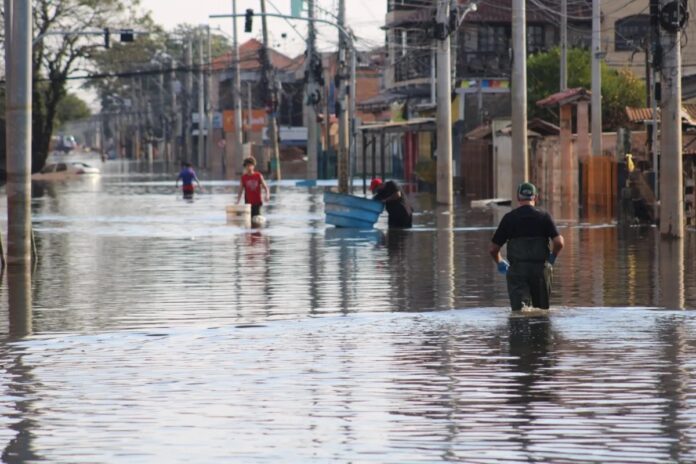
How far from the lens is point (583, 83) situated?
67.8m

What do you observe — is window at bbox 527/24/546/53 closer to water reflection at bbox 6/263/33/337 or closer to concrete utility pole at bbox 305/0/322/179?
concrete utility pole at bbox 305/0/322/179

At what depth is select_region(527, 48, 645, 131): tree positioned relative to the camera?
60.8m

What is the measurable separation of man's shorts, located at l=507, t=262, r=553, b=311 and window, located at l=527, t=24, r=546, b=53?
7115cm

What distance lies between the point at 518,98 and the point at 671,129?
34.9 feet

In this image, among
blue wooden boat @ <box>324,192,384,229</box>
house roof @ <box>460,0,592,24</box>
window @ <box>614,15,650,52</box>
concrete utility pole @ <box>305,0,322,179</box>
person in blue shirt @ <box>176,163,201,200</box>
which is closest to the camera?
blue wooden boat @ <box>324,192,384,229</box>

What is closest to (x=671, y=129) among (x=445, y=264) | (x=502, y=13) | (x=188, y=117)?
(x=445, y=264)

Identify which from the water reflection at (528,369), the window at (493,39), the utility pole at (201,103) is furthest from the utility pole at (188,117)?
the water reflection at (528,369)

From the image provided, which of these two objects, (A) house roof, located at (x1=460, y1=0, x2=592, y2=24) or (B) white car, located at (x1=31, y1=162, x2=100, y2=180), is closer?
(A) house roof, located at (x1=460, y1=0, x2=592, y2=24)

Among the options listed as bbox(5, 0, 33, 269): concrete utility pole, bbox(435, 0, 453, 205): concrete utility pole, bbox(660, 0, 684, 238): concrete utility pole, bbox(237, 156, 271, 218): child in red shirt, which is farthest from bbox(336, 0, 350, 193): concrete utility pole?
bbox(5, 0, 33, 269): concrete utility pole

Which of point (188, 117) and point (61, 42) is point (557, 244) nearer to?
point (61, 42)

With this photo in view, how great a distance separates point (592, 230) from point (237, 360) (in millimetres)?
22011

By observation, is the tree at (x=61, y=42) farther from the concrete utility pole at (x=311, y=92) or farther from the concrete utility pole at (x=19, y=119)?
the concrete utility pole at (x=19, y=119)

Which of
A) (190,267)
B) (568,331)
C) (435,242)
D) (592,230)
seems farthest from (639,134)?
(568,331)

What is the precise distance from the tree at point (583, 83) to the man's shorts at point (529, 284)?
42.9 metres
